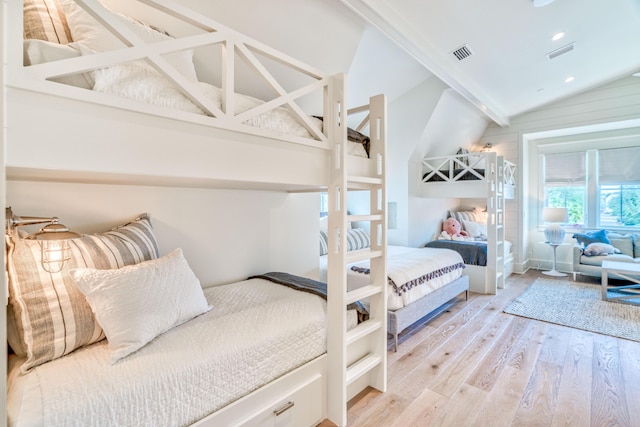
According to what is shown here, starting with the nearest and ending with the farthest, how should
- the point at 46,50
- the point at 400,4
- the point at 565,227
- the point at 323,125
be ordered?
the point at 46,50, the point at 323,125, the point at 400,4, the point at 565,227

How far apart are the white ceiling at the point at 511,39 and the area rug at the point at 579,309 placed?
2762 mm

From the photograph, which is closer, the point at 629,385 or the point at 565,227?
the point at 629,385

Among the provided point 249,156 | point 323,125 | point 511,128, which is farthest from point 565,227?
point 249,156

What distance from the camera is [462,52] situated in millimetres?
3127

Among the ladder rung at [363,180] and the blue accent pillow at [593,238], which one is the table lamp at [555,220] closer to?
the blue accent pillow at [593,238]

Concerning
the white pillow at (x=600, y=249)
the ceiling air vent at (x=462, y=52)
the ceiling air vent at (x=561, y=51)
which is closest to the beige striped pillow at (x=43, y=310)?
the ceiling air vent at (x=462, y=52)

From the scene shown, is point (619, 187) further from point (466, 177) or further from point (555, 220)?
point (466, 177)

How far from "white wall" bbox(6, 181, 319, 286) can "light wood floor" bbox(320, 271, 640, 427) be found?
4.14 feet

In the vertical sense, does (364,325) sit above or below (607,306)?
above

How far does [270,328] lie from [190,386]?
42 cm

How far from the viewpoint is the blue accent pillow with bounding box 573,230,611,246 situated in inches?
183

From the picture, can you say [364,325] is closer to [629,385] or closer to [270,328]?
[270,328]

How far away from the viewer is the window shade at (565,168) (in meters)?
5.28

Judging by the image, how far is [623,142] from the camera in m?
4.93
